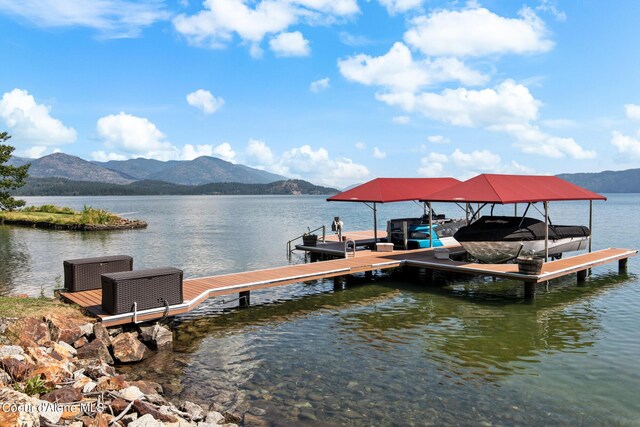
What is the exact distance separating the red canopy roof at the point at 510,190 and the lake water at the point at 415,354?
3481 millimetres

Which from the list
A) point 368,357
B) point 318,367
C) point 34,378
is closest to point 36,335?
point 34,378

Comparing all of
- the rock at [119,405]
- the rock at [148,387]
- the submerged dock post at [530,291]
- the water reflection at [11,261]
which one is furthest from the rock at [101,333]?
the submerged dock post at [530,291]

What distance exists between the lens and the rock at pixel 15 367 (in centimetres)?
698

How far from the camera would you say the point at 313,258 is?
25.2 metres

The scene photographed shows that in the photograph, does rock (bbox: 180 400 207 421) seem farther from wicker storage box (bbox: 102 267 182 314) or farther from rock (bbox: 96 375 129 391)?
wicker storage box (bbox: 102 267 182 314)

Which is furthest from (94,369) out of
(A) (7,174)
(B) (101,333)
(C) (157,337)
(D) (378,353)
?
(A) (7,174)

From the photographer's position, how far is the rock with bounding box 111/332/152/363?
10.3 m

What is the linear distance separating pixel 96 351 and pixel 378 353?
20.2ft

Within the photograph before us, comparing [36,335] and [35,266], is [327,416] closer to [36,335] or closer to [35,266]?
[36,335]

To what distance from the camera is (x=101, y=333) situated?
1050 cm

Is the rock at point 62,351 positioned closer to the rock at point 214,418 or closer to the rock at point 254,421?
the rock at point 214,418

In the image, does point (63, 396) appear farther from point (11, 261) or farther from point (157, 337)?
point (11, 261)

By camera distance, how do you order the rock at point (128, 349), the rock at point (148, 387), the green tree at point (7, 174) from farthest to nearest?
the green tree at point (7, 174)
the rock at point (128, 349)
the rock at point (148, 387)

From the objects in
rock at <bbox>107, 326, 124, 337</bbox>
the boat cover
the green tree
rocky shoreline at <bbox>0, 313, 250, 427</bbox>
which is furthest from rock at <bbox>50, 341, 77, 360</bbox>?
the green tree
